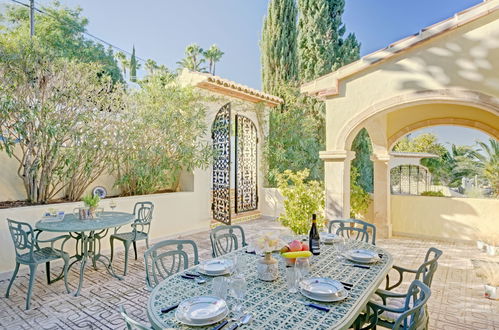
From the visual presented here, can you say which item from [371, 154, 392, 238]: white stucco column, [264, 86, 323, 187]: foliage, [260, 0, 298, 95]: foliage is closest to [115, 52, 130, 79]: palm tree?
[260, 0, 298, 95]: foliage

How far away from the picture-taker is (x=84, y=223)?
3.80 m

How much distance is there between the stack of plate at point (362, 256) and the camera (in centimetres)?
238

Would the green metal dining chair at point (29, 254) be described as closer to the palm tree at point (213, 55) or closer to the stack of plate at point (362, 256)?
the stack of plate at point (362, 256)

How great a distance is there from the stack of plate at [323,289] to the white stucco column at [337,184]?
10.2 ft

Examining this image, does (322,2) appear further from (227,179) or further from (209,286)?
(209,286)

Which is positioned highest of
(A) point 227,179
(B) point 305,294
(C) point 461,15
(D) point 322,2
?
(D) point 322,2

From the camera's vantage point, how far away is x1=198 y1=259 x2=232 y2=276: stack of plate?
2.11m

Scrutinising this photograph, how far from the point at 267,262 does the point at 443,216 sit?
577cm

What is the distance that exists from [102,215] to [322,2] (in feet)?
34.5

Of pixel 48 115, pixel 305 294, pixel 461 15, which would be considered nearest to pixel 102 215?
pixel 48 115

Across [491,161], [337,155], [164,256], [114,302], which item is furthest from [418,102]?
[114,302]

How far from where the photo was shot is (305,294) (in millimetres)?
1765

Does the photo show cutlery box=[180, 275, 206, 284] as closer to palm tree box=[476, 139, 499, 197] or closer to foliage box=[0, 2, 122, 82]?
palm tree box=[476, 139, 499, 197]

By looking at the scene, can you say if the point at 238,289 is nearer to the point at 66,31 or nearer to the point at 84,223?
the point at 84,223
